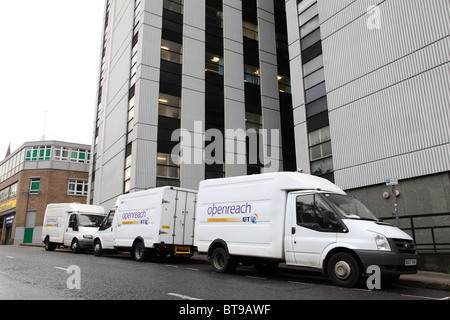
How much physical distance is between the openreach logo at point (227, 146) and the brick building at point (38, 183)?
2769cm

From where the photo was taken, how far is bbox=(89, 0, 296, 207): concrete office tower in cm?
2364

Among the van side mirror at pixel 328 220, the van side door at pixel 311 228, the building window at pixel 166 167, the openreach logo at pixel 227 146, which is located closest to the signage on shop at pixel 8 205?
the building window at pixel 166 167

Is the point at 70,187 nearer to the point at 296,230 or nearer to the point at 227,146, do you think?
the point at 227,146

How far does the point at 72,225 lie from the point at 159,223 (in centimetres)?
944

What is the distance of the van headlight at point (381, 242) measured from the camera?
703 centimetres

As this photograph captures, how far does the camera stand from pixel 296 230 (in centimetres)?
834

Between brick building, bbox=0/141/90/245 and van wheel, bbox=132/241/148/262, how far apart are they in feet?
114

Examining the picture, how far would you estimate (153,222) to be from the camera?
1316 cm

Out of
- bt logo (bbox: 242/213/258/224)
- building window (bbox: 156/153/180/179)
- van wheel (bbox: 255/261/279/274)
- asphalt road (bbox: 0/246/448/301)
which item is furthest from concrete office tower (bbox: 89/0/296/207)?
asphalt road (bbox: 0/246/448/301)

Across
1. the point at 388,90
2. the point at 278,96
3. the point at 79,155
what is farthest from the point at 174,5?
the point at 79,155

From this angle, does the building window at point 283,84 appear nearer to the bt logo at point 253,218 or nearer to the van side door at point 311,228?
the bt logo at point 253,218

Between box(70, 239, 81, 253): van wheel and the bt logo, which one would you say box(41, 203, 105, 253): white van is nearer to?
box(70, 239, 81, 253): van wheel
